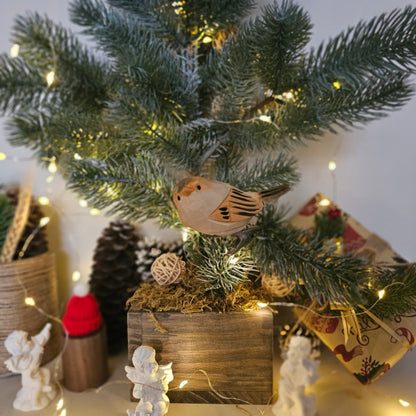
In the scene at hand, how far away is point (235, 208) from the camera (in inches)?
19.1

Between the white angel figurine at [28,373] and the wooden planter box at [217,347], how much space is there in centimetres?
18

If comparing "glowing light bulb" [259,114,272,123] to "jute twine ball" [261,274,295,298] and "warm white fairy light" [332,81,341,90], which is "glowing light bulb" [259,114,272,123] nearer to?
"warm white fairy light" [332,81,341,90]

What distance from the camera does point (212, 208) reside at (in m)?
0.48

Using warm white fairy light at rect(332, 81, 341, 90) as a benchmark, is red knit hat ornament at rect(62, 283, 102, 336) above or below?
below

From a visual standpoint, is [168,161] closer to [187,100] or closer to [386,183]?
[187,100]

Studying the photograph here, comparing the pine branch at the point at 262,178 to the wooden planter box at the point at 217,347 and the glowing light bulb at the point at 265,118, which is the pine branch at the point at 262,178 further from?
the wooden planter box at the point at 217,347

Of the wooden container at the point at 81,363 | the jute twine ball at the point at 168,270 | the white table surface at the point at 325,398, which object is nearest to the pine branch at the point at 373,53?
the jute twine ball at the point at 168,270

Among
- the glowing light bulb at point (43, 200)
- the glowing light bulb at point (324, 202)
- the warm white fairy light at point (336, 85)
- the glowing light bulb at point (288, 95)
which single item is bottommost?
the glowing light bulb at point (43, 200)

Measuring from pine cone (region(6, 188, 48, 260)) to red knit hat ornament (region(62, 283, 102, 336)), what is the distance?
17cm

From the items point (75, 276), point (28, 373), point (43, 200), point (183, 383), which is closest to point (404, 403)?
point (183, 383)

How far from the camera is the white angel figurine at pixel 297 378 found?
433mm

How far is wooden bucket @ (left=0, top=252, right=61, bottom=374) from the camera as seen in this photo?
2.19 ft

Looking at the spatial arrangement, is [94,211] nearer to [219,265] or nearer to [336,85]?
[219,265]

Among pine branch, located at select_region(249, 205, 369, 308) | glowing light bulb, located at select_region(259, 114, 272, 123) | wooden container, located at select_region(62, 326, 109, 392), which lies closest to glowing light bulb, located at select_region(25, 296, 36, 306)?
wooden container, located at select_region(62, 326, 109, 392)
